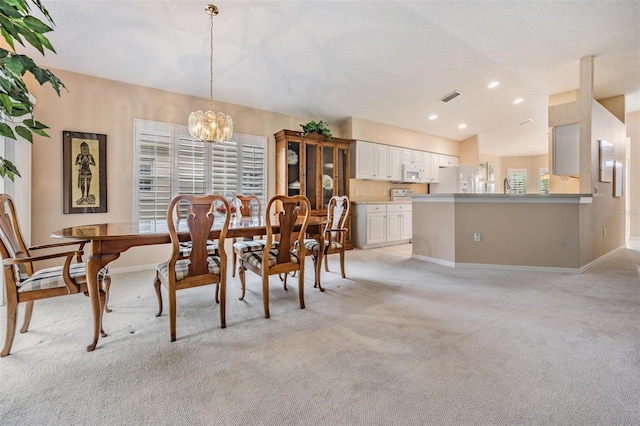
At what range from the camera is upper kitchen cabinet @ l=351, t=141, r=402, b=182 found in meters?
5.58

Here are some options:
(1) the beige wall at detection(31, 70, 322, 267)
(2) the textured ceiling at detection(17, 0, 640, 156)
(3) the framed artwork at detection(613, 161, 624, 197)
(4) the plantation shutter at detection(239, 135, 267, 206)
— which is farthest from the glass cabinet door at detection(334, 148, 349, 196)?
(3) the framed artwork at detection(613, 161, 624, 197)

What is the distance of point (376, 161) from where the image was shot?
5855mm

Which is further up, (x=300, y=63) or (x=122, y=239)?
(x=300, y=63)

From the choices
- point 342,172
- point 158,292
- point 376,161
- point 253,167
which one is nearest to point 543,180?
point 376,161

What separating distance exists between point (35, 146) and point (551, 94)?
7.80m

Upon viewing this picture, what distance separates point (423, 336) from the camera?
2.00 meters

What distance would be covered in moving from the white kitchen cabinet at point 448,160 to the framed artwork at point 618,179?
296 centimetres

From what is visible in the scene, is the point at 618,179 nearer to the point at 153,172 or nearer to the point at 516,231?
the point at 516,231

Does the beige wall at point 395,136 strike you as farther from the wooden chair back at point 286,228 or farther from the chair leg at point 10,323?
the chair leg at point 10,323

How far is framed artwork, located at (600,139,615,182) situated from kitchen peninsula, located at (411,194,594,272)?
840 millimetres

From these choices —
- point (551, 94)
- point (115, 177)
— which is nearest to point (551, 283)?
point (551, 94)

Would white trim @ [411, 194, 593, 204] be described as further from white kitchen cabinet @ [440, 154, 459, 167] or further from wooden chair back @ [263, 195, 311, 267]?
white kitchen cabinet @ [440, 154, 459, 167]

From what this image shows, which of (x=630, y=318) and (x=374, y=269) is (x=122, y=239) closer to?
(x=374, y=269)

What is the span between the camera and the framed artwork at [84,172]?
11.1 ft
